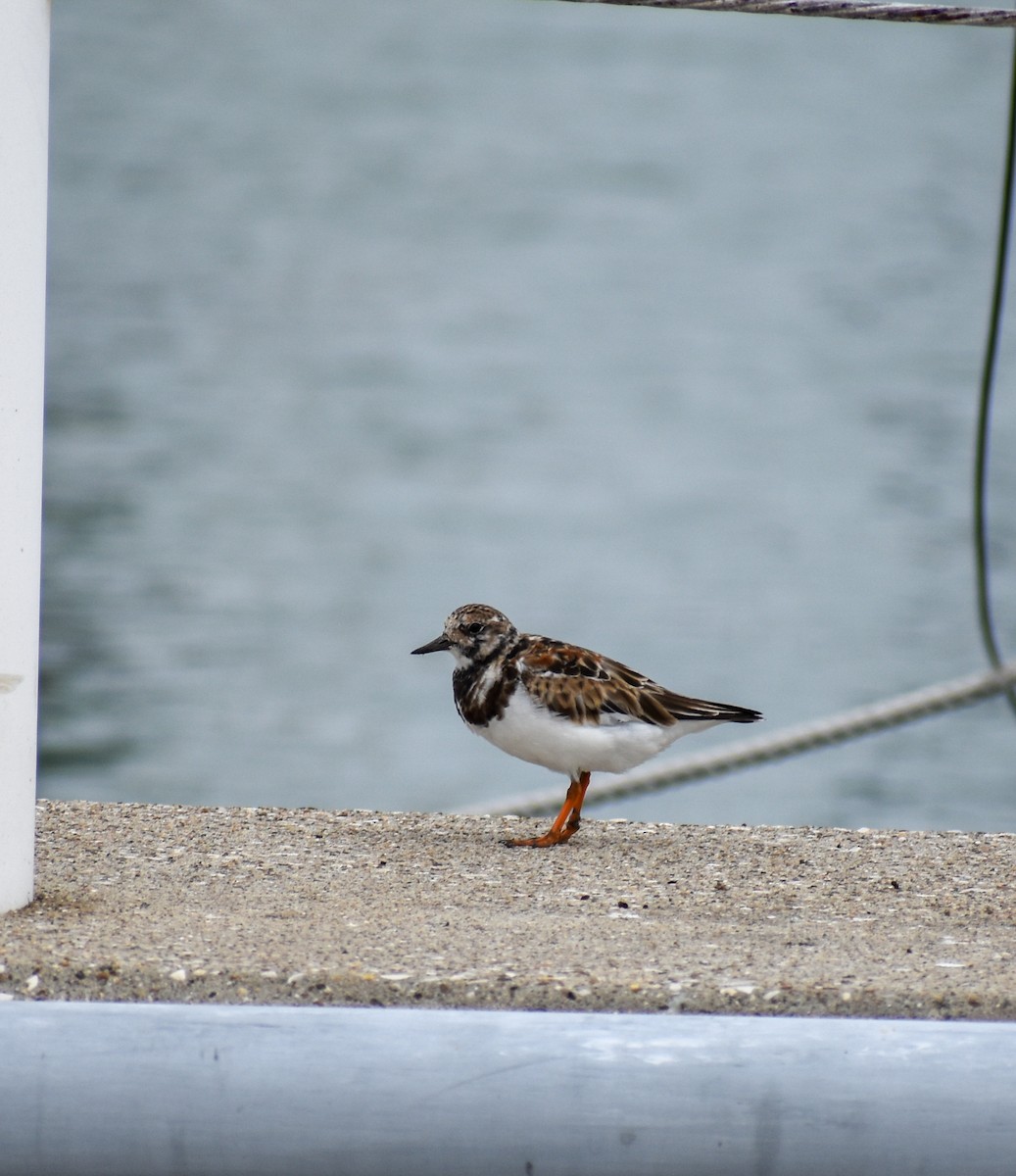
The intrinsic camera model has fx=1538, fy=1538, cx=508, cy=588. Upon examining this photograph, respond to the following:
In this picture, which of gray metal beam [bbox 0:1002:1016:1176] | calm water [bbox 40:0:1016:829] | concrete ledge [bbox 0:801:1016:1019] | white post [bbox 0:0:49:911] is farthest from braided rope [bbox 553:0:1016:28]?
calm water [bbox 40:0:1016:829]

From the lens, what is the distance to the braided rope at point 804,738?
169 inches

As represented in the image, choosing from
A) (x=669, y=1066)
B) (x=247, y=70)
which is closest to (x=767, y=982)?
(x=669, y=1066)

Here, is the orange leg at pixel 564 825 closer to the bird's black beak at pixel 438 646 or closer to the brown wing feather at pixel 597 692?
the brown wing feather at pixel 597 692

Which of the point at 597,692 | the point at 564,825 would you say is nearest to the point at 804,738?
the point at 597,692

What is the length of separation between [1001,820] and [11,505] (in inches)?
406

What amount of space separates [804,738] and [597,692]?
5.20 ft

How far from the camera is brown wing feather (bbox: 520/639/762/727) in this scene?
287cm

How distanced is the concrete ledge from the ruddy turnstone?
16 cm

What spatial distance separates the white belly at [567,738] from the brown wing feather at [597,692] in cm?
2

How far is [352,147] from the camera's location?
17109 millimetres

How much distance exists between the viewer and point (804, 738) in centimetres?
431

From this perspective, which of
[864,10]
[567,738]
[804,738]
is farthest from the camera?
[804,738]

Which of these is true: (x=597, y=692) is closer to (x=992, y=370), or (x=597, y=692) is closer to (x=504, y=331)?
(x=992, y=370)

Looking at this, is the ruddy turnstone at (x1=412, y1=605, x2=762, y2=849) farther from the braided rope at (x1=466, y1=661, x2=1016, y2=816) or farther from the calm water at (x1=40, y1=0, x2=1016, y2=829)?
the calm water at (x1=40, y1=0, x2=1016, y2=829)
